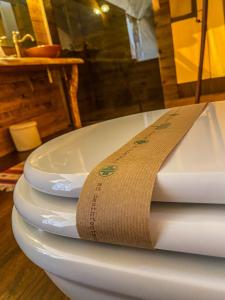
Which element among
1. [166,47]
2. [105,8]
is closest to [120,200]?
[166,47]

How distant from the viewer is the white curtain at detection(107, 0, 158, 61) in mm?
3541

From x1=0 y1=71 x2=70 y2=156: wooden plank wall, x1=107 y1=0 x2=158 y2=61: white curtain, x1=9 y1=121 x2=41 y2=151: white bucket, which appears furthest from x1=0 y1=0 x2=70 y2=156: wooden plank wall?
x1=107 y1=0 x2=158 y2=61: white curtain

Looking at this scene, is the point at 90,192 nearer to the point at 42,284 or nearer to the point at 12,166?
the point at 42,284

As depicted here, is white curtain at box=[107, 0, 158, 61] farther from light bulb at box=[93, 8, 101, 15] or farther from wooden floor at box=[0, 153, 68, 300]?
wooden floor at box=[0, 153, 68, 300]

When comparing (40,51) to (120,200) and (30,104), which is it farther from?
Result: (120,200)

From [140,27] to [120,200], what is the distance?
13.3 ft

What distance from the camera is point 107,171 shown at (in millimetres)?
334

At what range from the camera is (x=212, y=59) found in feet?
8.43

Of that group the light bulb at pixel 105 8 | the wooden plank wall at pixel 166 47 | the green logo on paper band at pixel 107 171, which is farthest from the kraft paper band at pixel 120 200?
the light bulb at pixel 105 8

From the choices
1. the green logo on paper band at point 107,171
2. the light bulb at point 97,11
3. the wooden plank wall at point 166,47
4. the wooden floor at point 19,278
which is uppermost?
the light bulb at point 97,11

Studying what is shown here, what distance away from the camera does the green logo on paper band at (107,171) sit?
0.33m

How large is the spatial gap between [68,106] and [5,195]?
2.18 m

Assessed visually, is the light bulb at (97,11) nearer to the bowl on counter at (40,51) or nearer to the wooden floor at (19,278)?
the bowl on counter at (40,51)

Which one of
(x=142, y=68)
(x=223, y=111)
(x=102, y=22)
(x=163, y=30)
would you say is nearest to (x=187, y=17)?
(x=163, y=30)
